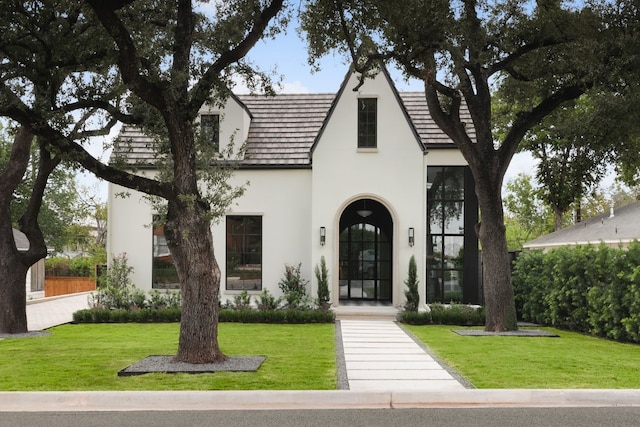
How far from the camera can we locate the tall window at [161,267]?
2111 cm

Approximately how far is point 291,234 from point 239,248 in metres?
1.70

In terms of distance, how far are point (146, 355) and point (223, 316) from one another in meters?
6.73

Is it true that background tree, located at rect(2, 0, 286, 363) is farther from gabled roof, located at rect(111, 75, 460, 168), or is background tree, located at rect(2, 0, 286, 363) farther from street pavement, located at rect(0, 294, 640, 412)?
gabled roof, located at rect(111, 75, 460, 168)

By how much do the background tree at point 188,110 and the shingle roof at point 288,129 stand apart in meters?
8.99

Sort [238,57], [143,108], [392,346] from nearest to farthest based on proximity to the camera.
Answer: [238,57] < [143,108] < [392,346]

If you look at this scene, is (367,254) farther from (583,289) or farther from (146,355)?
(146,355)

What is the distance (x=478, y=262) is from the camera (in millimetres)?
21516

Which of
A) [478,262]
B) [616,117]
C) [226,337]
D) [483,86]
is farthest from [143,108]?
[478,262]

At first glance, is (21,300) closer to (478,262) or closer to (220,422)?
(220,422)

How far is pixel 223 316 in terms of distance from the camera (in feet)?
62.4

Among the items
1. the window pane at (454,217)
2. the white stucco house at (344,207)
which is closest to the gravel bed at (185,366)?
the white stucco house at (344,207)

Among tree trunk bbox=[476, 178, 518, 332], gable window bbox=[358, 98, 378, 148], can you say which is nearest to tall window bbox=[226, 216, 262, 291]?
gable window bbox=[358, 98, 378, 148]

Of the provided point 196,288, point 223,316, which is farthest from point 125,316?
point 196,288

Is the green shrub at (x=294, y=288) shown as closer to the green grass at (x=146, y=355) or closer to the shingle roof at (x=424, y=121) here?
the green grass at (x=146, y=355)
